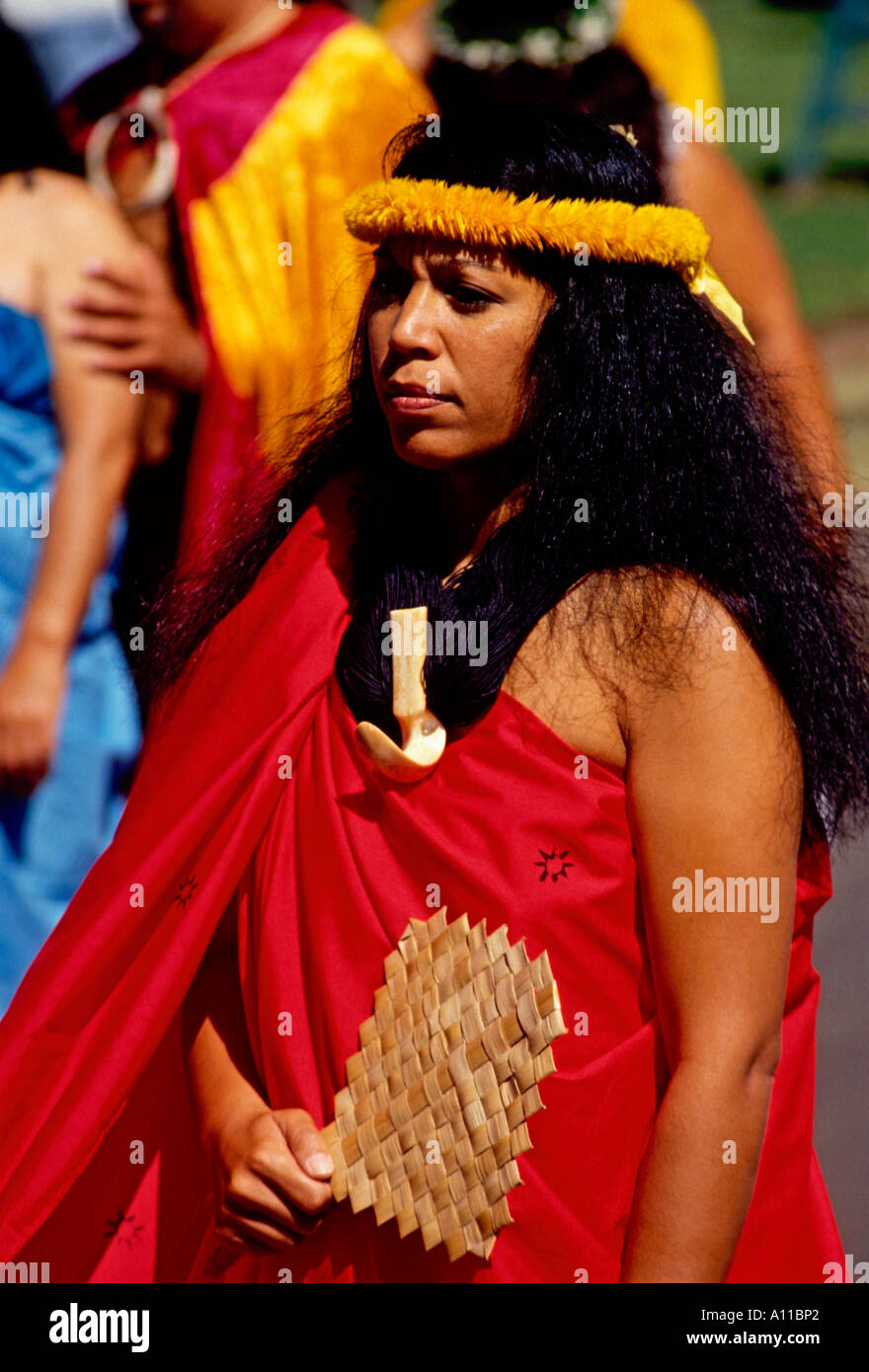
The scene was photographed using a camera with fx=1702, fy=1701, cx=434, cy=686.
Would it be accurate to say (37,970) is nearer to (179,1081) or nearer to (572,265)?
(179,1081)

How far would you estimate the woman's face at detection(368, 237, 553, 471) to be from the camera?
171 cm

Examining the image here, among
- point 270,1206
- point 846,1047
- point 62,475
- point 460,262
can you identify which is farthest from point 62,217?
point 846,1047

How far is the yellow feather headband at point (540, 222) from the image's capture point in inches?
66.5

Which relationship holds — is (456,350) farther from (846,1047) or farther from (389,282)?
(846,1047)

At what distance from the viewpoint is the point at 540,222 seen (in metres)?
1.69

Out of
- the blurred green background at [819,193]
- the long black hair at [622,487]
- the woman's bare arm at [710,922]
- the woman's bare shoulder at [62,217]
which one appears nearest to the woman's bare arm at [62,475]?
the woman's bare shoulder at [62,217]

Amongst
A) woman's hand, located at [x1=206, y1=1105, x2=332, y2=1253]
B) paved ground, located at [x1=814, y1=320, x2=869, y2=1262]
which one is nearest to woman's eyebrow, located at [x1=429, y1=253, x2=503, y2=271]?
woman's hand, located at [x1=206, y1=1105, x2=332, y2=1253]

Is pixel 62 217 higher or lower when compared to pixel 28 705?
Result: higher

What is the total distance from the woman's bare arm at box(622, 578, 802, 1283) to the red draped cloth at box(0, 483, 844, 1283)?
66 mm

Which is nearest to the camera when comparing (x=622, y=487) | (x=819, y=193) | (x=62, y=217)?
(x=622, y=487)

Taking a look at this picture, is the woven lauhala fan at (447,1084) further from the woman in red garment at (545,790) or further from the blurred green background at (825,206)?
the blurred green background at (825,206)

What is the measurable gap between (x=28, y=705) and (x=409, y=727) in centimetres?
195

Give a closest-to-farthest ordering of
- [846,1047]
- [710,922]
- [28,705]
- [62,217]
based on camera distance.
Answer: [710,922] < [62,217] < [28,705] < [846,1047]

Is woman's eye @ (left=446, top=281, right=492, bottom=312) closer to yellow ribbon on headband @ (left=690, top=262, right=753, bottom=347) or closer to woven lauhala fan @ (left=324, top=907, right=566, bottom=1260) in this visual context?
yellow ribbon on headband @ (left=690, top=262, right=753, bottom=347)
